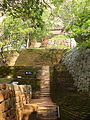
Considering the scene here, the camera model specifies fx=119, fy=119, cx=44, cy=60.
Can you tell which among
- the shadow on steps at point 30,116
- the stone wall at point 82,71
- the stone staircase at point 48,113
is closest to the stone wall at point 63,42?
the stone wall at point 82,71

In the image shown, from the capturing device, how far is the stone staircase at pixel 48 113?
20.3 feet

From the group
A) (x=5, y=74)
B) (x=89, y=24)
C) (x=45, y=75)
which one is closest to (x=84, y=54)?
(x=89, y=24)

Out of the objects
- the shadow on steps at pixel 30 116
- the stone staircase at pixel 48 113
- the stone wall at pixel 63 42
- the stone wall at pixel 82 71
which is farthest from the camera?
the stone wall at pixel 63 42

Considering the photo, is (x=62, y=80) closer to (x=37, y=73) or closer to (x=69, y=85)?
(x=69, y=85)

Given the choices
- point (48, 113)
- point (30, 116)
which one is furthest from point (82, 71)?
point (30, 116)

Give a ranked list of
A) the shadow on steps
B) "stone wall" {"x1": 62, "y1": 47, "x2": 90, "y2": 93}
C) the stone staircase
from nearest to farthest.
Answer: the shadow on steps
the stone staircase
"stone wall" {"x1": 62, "y1": 47, "x2": 90, "y2": 93}

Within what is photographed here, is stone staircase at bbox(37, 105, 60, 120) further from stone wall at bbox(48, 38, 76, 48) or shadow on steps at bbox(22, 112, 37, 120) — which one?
stone wall at bbox(48, 38, 76, 48)

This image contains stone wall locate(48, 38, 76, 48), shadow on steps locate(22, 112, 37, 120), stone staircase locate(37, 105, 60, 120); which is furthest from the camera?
stone wall locate(48, 38, 76, 48)

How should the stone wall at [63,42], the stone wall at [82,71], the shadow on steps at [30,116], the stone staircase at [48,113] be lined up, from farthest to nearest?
the stone wall at [63,42] → the stone wall at [82,71] → the stone staircase at [48,113] → the shadow on steps at [30,116]

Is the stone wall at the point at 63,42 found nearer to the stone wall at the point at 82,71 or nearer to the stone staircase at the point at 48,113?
the stone wall at the point at 82,71

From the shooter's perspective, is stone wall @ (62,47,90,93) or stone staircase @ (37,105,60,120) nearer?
stone staircase @ (37,105,60,120)

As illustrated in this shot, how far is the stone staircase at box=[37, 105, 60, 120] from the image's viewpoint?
6.18 metres

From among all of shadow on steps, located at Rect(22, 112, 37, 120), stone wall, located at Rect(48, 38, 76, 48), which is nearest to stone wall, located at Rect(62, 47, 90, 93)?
shadow on steps, located at Rect(22, 112, 37, 120)

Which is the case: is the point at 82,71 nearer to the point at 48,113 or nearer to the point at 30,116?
the point at 48,113
